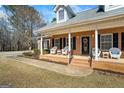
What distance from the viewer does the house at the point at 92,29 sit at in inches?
472

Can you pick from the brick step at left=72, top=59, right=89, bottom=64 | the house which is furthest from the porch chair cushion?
the brick step at left=72, top=59, right=89, bottom=64

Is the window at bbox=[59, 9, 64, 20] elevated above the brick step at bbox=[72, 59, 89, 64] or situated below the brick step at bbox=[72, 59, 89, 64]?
above

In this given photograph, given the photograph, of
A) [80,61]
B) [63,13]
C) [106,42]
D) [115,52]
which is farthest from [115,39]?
[63,13]

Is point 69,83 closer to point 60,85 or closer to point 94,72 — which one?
point 60,85

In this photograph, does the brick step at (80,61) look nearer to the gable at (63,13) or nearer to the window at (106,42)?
the window at (106,42)

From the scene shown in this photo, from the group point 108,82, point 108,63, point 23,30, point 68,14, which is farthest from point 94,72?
point 23,30

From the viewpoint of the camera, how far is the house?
1200 centimetres

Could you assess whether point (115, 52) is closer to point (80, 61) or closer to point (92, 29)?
point (92, 29)

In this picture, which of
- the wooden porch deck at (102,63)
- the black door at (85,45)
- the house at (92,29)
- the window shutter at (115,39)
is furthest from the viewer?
the black door at (85,45)

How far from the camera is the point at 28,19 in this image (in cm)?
3703

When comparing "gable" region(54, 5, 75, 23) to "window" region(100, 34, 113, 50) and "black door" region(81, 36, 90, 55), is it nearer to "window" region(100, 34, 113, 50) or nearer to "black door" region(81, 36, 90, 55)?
"black door" region(81, 36, 90, 55)

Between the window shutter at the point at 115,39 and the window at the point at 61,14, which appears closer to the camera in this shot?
the window shutter at the point at 115,39

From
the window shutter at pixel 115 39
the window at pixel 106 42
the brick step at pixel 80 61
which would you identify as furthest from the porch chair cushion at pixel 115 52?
the brick step at pixel 80 61
